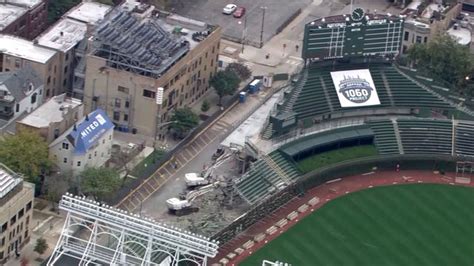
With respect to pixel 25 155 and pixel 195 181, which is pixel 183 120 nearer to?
pixel 195 181

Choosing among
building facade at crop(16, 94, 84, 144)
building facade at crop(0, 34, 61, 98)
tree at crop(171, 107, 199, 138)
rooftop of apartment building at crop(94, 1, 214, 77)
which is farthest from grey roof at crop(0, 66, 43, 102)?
tree at crop(171, 107, 199, 138)

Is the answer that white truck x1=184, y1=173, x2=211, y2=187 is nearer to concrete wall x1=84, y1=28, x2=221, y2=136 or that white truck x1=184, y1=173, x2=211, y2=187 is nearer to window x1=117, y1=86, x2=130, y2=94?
→ concrete wall x1=84, y1=28, x2=221, y2=136

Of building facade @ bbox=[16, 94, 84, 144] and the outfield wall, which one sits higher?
building facade @ bbox=[16, 94, 84, 144]

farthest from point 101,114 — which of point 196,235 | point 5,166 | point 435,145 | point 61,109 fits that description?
point 435,145

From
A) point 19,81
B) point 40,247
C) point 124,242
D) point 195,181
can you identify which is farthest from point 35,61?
point 124,242

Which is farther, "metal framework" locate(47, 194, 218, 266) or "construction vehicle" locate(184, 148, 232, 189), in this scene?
"construction vehicle" locate(184, 148, 232, 189)

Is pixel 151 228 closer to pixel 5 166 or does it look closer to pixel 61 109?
pixel 5 166
